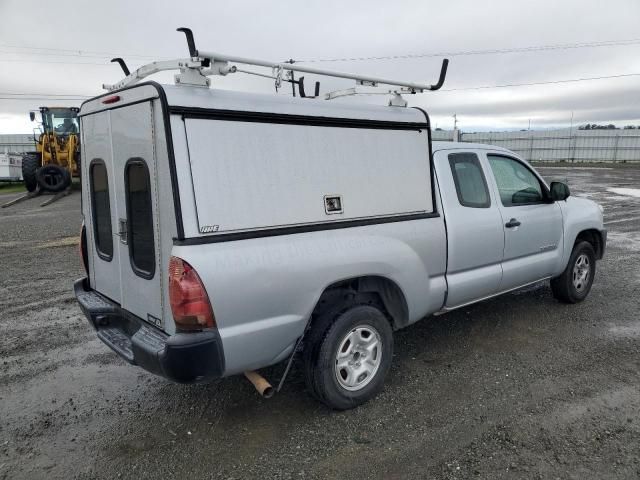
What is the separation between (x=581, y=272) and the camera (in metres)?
5.77

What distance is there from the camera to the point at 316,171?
3.29 m

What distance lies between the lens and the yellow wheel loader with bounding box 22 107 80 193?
1823 centimetres

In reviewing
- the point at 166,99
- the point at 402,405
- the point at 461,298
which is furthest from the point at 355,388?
the point at 166,99

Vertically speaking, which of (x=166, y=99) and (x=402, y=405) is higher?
(x=166, y=99)

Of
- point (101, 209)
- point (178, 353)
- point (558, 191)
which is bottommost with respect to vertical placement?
point (178, 353)

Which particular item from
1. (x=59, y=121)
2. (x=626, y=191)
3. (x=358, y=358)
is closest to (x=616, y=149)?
(x=626, y=191)

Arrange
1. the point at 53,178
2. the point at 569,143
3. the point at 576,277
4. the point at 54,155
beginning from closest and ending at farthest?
the point at 576,277 → the point at 53,178 → the point at 54,155 → the point at 569,143

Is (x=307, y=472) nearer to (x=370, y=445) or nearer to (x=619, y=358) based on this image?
(x=370, y=445)

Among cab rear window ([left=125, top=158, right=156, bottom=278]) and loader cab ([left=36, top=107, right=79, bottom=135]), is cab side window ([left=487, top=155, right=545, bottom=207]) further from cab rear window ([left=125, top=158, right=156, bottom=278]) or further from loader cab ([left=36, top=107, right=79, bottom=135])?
loader cab ([left=36, top=107, right=79, bottom=135])

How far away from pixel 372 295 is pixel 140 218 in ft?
5.79

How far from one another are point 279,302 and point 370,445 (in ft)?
3.59

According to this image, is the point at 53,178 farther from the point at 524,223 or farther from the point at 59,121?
the point at 524,223

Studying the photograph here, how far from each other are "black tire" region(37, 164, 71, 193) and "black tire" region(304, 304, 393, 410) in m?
17.8

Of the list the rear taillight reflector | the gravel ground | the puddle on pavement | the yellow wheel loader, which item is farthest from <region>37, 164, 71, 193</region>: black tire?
the puddle on pavement
